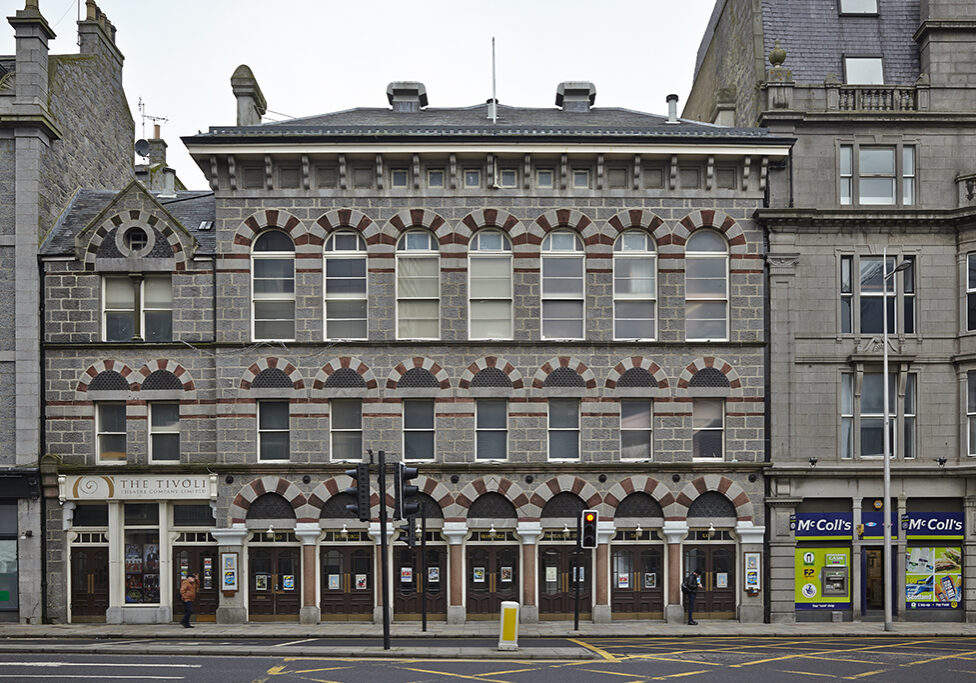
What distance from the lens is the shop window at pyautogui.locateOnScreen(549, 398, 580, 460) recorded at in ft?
89.8

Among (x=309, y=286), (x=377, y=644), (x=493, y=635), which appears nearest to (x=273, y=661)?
(x=377, y=644)

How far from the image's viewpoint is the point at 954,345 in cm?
2788

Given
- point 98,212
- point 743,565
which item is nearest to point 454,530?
point 743,565

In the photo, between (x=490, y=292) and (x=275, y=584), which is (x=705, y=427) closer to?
(x=490, y=292)

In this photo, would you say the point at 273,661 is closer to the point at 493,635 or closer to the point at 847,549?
the point at 493,635

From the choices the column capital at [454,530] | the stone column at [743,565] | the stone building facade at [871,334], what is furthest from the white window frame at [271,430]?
the stone building facade at [871,334]

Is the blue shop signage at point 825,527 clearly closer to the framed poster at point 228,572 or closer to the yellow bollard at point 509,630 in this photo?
the yellow bollard at point 509,630

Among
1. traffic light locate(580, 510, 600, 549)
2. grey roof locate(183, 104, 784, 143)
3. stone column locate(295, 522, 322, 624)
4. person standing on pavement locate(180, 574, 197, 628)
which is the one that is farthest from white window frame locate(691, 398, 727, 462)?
person standing on pavement locate(180, 574, 197, 628)

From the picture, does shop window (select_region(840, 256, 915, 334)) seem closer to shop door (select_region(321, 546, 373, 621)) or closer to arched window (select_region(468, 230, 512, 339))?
arched window (select_region(468, 230, 512, 339))

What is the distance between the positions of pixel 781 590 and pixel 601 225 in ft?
40.0

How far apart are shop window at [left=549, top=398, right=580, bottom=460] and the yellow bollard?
6.65 m

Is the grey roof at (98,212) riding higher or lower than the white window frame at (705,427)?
higher

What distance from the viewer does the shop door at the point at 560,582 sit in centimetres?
2709

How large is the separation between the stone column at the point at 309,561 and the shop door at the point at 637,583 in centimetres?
880
